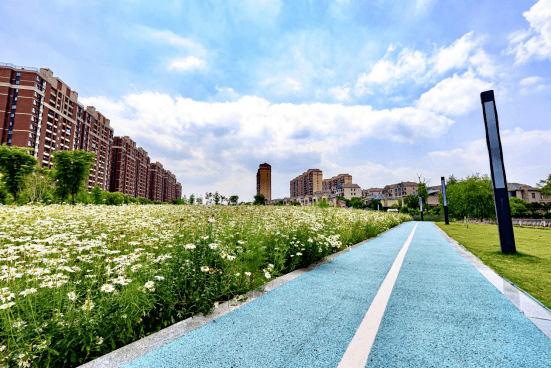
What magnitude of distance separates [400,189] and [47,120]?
127080mm

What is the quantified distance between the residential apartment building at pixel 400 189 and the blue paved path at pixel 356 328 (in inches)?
4072

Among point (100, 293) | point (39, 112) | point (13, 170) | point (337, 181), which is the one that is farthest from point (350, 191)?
point (100, 293)

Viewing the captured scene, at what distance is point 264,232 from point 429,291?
332 centimetres

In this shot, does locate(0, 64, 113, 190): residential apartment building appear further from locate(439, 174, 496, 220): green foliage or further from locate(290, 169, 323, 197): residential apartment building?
locate(290, 169, 323, 197): residential apartment building

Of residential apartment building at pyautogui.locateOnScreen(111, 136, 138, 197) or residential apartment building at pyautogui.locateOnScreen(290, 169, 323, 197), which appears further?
residential apartment building at pyautogui.locateOnScreen(290, 169, 323, 197)

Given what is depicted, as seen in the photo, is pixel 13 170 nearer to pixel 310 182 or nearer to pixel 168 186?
pixel 310 182

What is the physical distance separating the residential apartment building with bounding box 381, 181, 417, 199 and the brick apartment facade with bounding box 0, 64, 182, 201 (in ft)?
378

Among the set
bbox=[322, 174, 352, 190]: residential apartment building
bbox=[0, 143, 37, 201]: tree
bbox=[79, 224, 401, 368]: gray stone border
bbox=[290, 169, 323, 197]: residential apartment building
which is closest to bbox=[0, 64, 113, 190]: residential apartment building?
bbox=[0, 143, 37, 201]: tree

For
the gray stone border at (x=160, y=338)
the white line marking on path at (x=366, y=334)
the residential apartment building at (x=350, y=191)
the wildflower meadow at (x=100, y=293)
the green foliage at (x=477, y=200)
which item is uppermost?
the residential apartment building at (x=350, y=191)

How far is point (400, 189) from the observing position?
100m

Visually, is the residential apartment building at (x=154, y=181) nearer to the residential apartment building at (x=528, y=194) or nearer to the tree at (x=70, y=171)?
the tree at (x=70, y=171)

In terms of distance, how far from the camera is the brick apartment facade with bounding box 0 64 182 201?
61.4 meters

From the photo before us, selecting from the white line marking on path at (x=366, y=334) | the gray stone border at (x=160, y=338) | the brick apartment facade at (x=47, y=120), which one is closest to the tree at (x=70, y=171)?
A: the brick apartment facade at (x=47, y=120)

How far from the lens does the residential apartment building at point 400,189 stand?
96.3 meters
